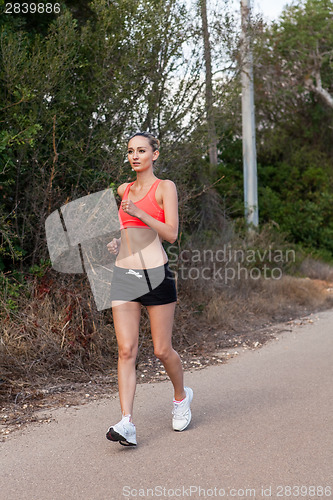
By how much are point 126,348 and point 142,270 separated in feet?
1.89

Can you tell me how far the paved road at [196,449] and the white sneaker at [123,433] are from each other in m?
0.09

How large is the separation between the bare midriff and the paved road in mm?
1304

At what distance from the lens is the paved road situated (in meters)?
3.62

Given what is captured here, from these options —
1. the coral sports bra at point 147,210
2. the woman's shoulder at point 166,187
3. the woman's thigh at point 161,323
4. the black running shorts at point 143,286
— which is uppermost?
the woman's shoulder at point 166,187

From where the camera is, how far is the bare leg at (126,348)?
4.27 m

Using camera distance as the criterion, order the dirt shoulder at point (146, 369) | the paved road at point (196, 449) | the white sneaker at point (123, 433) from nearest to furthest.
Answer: the paved road at point (196, 449)
the white sneaker at point (123, 433)
the dirt shoulder at point (146, 369)

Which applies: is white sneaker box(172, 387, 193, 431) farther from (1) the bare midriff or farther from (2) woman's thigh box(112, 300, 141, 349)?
(1) the bare midriff

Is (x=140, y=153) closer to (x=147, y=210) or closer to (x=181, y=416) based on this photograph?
(x=147, y=210)

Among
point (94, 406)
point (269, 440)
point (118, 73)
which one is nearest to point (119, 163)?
point (118, 73)

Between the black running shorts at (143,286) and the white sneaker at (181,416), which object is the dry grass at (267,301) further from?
the black running shorts at (143,286)

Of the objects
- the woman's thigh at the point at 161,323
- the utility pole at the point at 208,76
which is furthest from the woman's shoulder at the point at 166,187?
the utility pole at the point at 208,76

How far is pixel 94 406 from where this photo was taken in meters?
5.25

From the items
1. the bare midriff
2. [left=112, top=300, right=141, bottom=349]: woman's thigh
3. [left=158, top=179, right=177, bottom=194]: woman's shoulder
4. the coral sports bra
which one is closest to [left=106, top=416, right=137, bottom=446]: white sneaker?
[left=112, top=300, right=141, bottom=349]: woman's thigh

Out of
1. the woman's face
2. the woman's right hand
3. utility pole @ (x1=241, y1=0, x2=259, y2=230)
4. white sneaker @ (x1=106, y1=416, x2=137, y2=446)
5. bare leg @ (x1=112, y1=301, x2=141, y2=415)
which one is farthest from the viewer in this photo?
utility pole @ (x1=241, y1=0, x2=259, y2=230)
